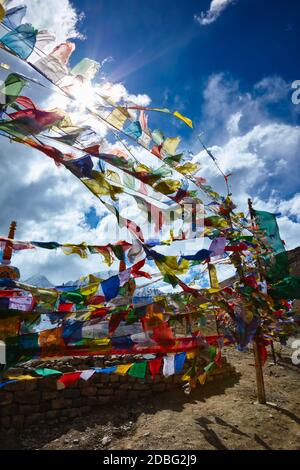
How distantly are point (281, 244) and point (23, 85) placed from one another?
6.44 meters

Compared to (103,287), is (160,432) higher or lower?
lower

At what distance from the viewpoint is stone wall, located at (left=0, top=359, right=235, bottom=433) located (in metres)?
7.02

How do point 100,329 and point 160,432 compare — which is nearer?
point 100,329

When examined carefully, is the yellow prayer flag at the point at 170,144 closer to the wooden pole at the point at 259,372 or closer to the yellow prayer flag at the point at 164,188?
the yellow prayer flag at the point at 164,188

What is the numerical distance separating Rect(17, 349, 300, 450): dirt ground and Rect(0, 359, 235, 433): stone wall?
0.99ft

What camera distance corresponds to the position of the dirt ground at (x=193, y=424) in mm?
5062

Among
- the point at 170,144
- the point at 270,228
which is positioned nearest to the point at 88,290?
the point at 170,144

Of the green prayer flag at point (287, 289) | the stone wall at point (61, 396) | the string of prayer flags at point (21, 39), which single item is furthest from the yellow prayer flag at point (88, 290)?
the stone wall at point (61, 396)

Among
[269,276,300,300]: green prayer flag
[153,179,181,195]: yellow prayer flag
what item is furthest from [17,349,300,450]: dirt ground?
[153,179,181,195]: yellow prayer flag

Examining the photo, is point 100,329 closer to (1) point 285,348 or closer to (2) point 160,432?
(2) point 160,432

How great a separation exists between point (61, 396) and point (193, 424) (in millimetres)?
3597

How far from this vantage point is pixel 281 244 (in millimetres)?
7117

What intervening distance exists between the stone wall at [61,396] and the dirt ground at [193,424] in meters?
0.30
